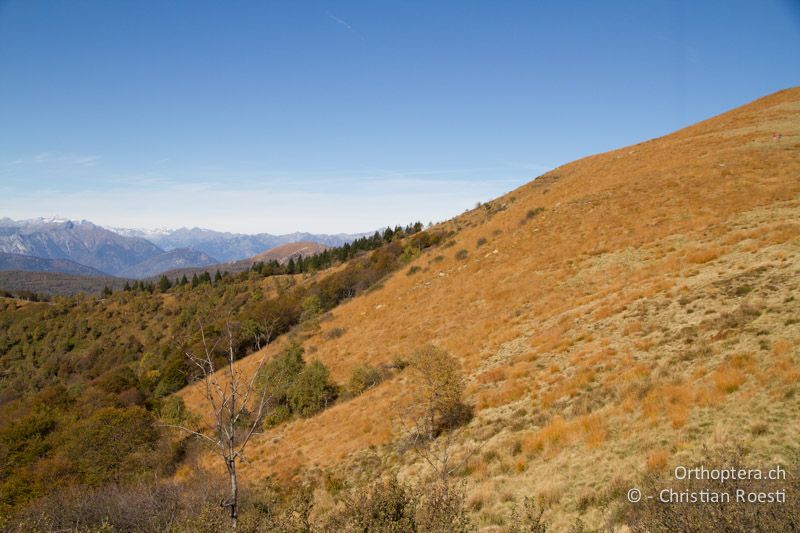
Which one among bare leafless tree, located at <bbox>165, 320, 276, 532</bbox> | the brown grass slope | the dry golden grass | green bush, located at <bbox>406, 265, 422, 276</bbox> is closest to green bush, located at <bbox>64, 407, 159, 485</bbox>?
the brown grass slope

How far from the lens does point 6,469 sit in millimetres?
23484

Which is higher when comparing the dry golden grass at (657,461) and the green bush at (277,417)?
the dry golden grass at (657,461)

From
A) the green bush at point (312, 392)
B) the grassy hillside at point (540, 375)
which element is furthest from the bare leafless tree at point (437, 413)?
the green bush at point (312, 392)

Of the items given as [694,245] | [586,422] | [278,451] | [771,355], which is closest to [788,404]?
[771,355]

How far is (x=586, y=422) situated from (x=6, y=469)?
33.8 meters

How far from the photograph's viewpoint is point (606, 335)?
1551 cm

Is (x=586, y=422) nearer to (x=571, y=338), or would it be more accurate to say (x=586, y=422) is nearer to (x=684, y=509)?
(x=684, y=509)

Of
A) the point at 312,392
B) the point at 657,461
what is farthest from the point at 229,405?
the point at 312,392

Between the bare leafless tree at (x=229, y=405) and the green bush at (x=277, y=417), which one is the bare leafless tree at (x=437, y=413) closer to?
the bare leafless tree at (x=229, y=405)

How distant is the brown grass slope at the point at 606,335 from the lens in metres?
A: 8.48

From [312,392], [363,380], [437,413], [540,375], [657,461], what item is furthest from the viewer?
[312,392]

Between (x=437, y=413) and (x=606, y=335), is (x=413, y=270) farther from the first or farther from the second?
(x=606, y=335)

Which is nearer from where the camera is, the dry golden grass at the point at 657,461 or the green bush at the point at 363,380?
the dry golden grass at the point at 657,461

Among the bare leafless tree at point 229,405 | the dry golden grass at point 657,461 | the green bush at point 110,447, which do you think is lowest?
the green bush at point 110,447
